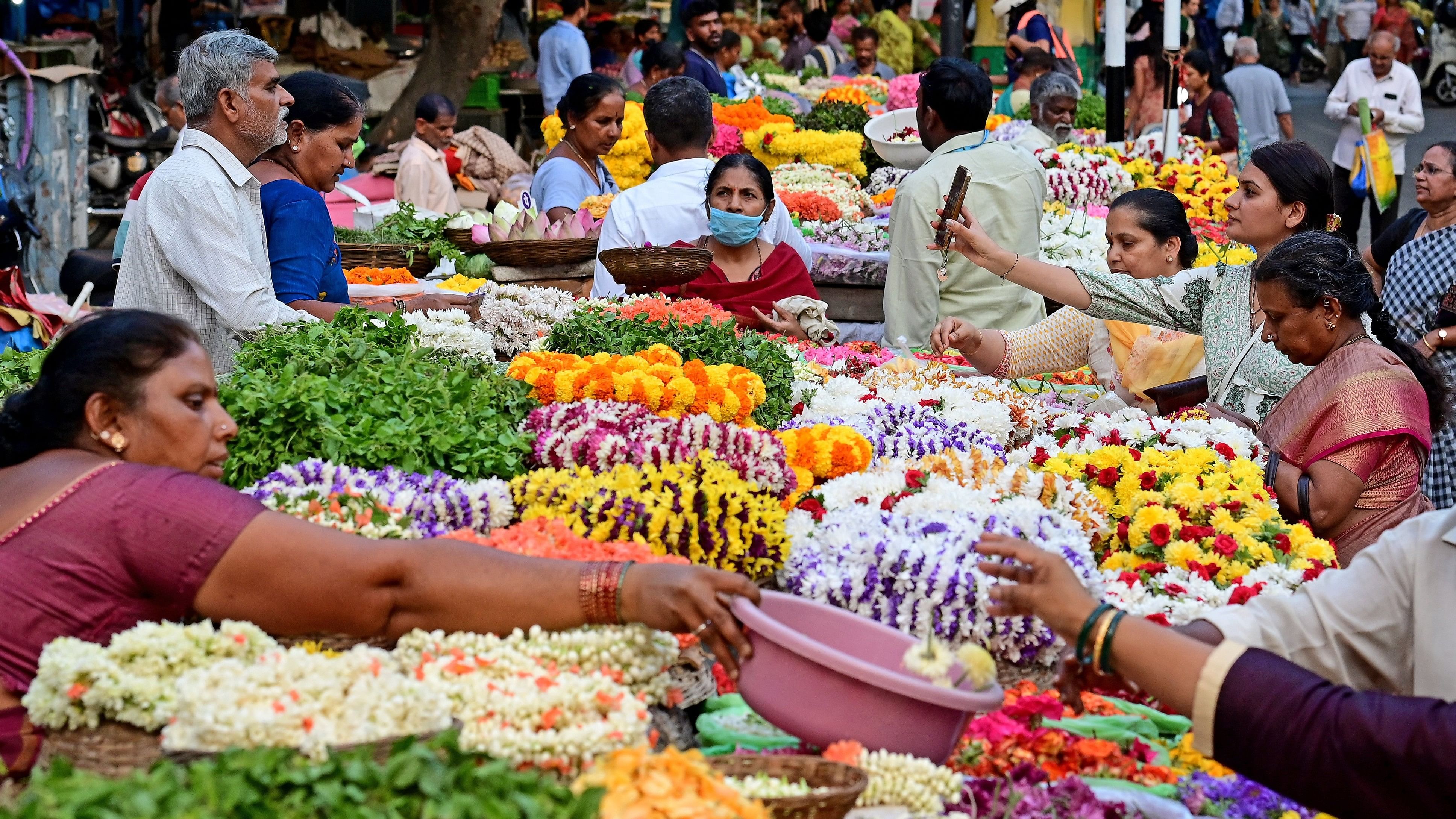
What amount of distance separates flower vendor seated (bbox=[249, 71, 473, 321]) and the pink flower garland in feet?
3.64

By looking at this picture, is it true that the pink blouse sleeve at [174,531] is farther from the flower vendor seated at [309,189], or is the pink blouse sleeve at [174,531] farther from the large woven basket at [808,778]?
the flower vendor seated at [309,189]

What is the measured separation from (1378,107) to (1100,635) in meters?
12.4

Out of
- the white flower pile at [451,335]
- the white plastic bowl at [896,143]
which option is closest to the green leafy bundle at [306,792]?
the white flower pile at [451,335]

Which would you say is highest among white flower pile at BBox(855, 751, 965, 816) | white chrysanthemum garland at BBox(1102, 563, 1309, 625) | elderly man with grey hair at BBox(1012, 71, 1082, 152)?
elderly man with grey hair at BBox(1012, 71, 1082, 152)

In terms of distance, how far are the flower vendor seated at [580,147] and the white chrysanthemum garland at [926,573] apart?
4202mm

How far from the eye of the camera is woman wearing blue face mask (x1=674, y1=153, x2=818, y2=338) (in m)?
5.91

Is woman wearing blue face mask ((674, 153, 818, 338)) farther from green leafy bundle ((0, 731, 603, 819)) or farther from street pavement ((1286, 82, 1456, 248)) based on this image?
street pavement ((1286, 82, 1456, 248))

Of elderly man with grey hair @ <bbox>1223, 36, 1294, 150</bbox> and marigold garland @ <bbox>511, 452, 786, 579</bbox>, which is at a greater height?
elderly man with grey hair @ <bbox>1223, 36, 1294, 150</bbox>

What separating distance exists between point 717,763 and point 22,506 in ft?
4.55

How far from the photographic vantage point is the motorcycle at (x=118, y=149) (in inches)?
470

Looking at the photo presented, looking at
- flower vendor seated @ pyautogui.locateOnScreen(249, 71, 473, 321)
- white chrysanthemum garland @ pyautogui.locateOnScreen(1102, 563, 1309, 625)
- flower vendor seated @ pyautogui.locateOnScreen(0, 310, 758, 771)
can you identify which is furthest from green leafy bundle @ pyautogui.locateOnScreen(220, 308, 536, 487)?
white chrysanthemum garland @ pyautogui.locateOnScreen(1102, 563, 1309, 625)

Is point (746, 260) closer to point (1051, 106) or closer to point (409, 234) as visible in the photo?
point (409, 234)

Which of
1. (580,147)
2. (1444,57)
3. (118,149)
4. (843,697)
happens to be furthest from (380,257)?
→ (1444,57)

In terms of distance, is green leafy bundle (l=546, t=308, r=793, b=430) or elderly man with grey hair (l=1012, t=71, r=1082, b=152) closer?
green leafy bundle (l=546, t=308, r=793, b=430)
